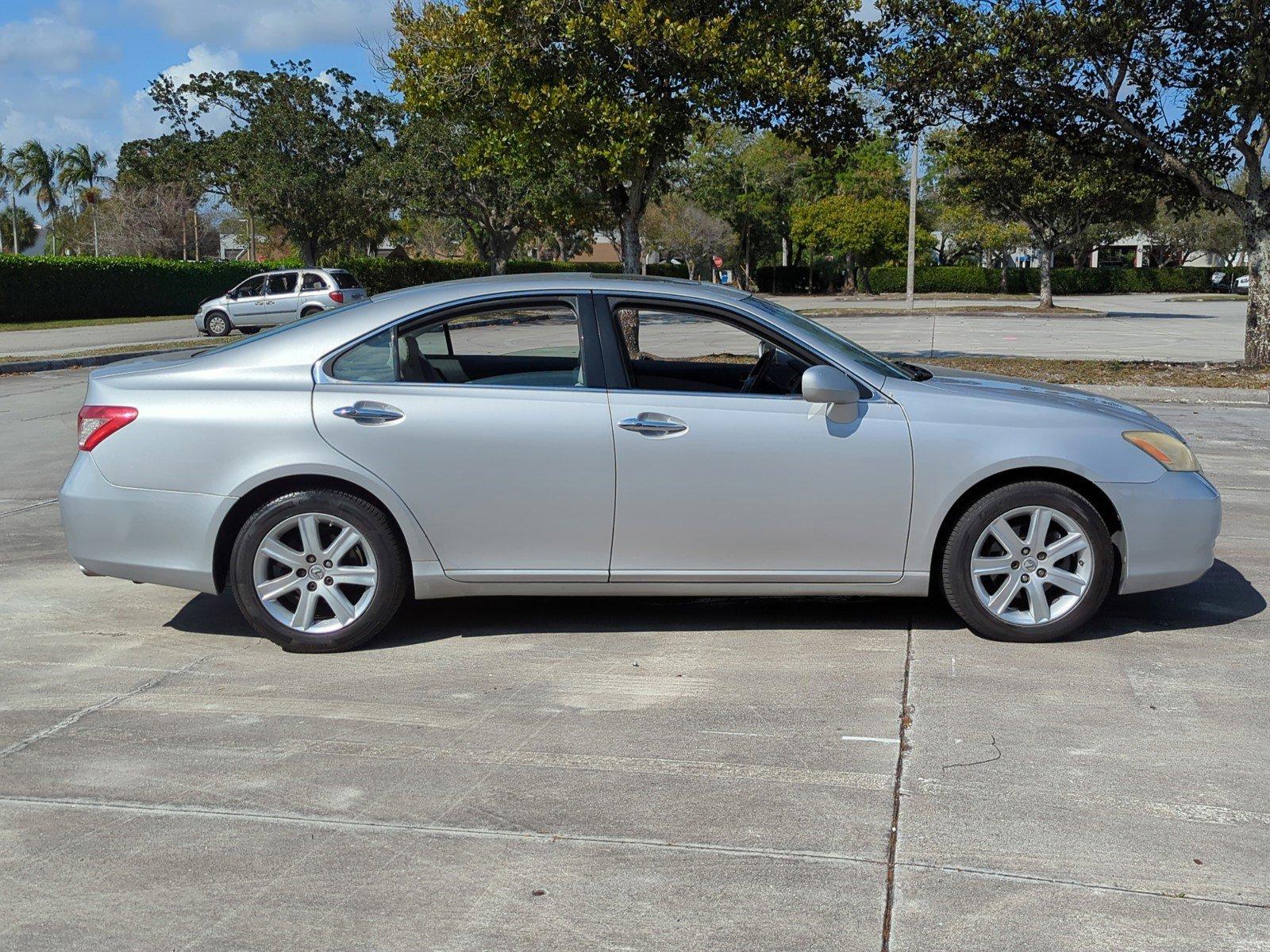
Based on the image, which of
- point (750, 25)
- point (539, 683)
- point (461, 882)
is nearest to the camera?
point (461, 882)

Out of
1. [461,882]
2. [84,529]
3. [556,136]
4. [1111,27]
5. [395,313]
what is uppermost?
[1111,27]

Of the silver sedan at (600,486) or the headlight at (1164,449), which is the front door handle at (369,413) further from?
the headlight at (1164,449)

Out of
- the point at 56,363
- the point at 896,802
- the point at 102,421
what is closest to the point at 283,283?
the point at 56,363

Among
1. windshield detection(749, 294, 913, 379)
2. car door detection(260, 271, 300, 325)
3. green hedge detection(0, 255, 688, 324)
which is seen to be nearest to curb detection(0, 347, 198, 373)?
car door detection(260, 271, 300, 325)

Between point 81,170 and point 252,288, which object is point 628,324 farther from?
point 81,170

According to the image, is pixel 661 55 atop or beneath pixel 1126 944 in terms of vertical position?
atop

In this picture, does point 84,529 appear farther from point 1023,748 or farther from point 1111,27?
point 1111,27

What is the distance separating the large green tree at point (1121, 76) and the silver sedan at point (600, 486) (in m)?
12.6

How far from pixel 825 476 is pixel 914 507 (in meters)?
0.40

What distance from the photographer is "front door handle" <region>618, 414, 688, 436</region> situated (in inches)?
206

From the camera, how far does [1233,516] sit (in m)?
8.22

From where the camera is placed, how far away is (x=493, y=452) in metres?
5.27

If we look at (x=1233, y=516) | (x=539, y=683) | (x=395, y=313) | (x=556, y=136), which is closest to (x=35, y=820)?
(x=539, y=683)

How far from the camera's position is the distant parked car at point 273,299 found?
31.4 metres
